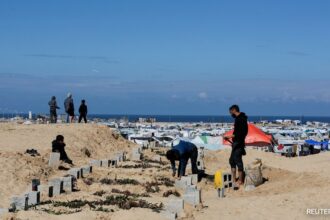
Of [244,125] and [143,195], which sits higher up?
[244,125]

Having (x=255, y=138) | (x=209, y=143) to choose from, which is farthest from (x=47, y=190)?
(x=209, y=143)

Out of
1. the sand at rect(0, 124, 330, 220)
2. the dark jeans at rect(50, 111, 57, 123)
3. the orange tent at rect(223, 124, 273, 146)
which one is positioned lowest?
the sand at rect(0, 124, 330, 220)

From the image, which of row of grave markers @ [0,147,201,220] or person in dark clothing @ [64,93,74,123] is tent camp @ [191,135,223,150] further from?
row of grave markers @ [0,147,201,220]

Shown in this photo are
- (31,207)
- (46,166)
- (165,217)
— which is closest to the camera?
(165,217)

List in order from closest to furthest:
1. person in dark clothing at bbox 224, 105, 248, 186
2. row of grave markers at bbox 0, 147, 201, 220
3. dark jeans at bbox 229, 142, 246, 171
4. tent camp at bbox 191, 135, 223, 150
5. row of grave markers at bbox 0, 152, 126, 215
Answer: row of grave markers at bbox 0, 147, 201, 220 → row of grave markers at bbox 0, 152, 126, 215 → person in dark clothing at bbox 224, 105, 248, 186 → dark jeans at bbox 229, 142, 246, 171 → tent camp at bbox 191, 135, 223, 150

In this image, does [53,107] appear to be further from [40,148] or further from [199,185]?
[199,185]

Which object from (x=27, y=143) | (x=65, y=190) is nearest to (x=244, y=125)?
(x=65, y=190)

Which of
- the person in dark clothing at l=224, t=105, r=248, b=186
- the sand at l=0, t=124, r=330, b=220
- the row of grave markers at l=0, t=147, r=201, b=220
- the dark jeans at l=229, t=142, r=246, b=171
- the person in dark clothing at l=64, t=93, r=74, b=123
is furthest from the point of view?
the person in dark clothing at l=64, t=93, r=74, b=123

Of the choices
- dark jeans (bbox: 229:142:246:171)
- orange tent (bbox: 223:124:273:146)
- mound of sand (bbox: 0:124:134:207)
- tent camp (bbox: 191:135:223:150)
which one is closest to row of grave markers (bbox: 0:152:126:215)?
mound of sand (bbox: 0:124:134:207)

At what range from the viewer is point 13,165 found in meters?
16.0

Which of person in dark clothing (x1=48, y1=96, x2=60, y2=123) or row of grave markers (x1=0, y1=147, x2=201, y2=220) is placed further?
person in dark clothing (x1=48, y1=96, x2=60, y2=123)

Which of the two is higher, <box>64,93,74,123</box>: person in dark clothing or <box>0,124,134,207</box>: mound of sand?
<box>64,93,74,123</box>: person in dark clothing

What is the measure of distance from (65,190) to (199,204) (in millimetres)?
3058

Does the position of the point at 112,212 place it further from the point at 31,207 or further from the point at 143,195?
the point at 143,195
